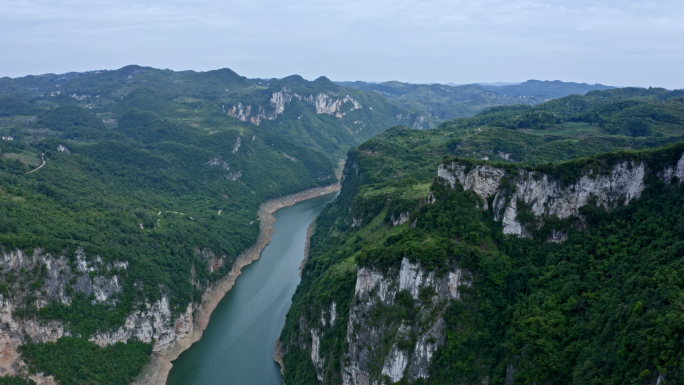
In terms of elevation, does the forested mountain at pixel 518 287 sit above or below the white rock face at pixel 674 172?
below

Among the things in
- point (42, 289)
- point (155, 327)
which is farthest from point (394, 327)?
point (42, 289)

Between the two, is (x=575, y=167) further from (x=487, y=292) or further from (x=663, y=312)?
(x=663, y=312)

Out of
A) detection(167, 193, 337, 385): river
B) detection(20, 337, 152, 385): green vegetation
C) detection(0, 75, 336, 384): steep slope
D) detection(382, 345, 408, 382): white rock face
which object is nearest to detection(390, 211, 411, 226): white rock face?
detection(382, 345, 408, 382): white rock face

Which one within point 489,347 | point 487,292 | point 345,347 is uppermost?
point 487,292

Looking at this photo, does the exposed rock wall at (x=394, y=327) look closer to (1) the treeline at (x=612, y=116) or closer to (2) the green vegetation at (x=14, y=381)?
(2) the green vegetation at (x=14, y=381)

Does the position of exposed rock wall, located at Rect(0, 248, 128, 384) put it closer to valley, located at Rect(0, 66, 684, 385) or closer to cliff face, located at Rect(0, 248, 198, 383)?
cliff face, located at Rect(0, 248, 198, 383)

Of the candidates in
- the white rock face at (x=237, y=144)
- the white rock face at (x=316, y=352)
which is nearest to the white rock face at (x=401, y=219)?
the white rock face at (x=316, y=352)

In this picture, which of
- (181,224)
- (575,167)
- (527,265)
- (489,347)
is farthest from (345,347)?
(181,224)
